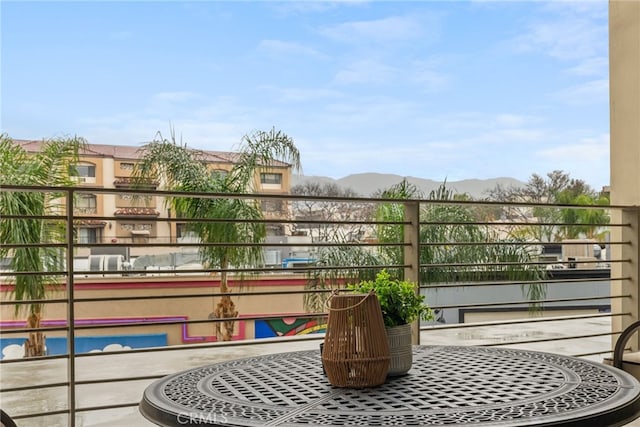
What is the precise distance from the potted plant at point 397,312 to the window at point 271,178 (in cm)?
1104

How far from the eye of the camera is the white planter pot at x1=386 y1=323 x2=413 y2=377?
54.9 inches

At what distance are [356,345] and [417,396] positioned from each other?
156 mm

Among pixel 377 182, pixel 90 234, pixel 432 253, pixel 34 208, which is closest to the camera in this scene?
pixel 34 208

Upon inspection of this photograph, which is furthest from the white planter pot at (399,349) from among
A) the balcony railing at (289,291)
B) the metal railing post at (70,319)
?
the metal railing post at (70,319)

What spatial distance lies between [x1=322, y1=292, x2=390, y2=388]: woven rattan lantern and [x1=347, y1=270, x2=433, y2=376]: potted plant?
7cm

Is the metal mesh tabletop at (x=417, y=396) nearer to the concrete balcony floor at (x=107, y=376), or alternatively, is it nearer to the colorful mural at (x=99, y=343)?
the concrete balcony floor at (x=107, y=376)

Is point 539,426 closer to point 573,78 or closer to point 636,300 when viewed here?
point 636,300

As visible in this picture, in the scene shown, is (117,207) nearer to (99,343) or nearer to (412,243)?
(99,343)

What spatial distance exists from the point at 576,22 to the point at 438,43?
21.7 feet

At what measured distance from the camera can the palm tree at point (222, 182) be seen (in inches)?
447

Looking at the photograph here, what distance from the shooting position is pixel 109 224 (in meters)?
22.5

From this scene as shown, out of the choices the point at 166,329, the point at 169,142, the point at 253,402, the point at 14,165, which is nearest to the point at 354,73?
the point at 166,329

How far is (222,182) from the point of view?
40.2ft

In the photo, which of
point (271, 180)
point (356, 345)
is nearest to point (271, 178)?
point (271, 180)
